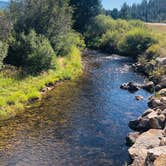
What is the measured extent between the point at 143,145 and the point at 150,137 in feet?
4.38

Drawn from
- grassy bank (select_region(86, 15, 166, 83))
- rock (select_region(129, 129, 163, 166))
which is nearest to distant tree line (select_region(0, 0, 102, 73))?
grassy bank (select_region(86, 15, 166, 83))

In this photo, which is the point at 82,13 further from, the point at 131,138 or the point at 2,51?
the point at 131,138

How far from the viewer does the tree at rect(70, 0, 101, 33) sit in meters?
93.5

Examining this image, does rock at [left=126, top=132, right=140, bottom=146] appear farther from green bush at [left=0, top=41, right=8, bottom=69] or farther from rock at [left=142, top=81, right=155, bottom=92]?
green bush at [left=0, top=41, right=8, bottom=69]

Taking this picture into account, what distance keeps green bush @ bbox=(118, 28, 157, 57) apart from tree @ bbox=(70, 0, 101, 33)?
21128 mm

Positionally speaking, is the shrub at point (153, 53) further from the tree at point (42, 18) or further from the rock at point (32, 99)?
the rock at point (32, 99)

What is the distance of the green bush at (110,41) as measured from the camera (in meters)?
80.8

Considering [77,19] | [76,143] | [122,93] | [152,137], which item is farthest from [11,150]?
[77,19]

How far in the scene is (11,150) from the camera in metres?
24.9

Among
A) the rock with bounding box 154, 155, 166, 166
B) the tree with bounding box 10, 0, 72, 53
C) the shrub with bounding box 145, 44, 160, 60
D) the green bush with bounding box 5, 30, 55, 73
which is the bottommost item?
the rock with bounding box 154, 155, 166, 166

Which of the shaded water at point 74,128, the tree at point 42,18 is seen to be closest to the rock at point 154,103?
the shaded water at point 74,128

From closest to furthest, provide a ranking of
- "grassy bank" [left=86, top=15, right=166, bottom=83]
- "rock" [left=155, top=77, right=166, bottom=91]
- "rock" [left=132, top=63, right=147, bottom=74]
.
A: "rock" [left=155, top=77, right=166, bottom=91] < "grassy bank" [left=86, top=15, right=166, bottom=83] < "rock" [left=132, top=63, right=147, bottom=74]

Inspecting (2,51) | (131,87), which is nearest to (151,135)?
(131,87)

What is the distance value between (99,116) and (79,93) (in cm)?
826
